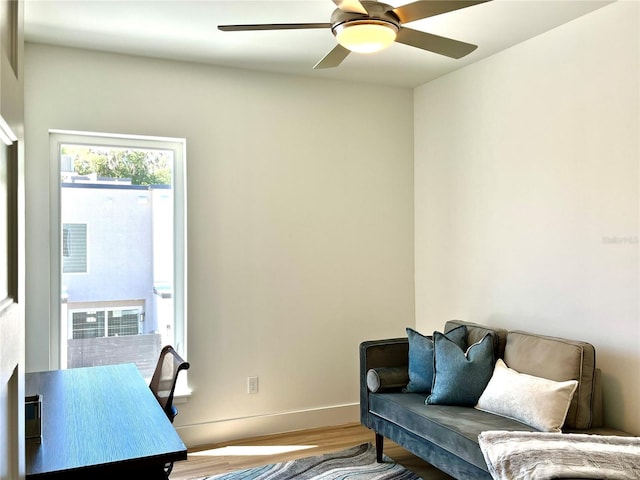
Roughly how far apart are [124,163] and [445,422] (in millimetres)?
2613

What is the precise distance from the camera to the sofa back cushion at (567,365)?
104 inches

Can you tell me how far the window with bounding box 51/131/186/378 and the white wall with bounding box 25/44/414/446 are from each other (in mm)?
126

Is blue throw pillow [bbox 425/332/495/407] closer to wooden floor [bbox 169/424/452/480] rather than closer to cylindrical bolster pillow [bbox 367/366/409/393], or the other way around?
cylindrical bolster pillow [bbox 367/366/409/393]

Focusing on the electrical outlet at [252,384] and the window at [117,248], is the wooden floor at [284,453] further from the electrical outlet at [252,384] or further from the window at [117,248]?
the window at [117,248]

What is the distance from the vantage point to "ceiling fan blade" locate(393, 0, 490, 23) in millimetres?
1998

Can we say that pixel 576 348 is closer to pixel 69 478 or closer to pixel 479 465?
pixel 479 465

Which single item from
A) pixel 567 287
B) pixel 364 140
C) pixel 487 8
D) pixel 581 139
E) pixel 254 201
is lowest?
pixel 567 287

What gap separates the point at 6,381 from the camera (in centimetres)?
70

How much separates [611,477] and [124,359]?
2898 millimetres

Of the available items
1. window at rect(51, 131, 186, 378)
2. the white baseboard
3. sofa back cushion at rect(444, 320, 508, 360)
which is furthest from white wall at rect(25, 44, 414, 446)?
sofa back cushion at rect(444, 320, 508, 360)

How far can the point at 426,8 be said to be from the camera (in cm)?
207

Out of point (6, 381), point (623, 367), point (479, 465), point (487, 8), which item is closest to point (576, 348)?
point (623, 367)

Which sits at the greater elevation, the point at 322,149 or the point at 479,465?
the point at 322,149

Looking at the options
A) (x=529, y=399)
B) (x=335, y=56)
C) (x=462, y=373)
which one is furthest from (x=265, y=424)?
(x=335, y=56)
